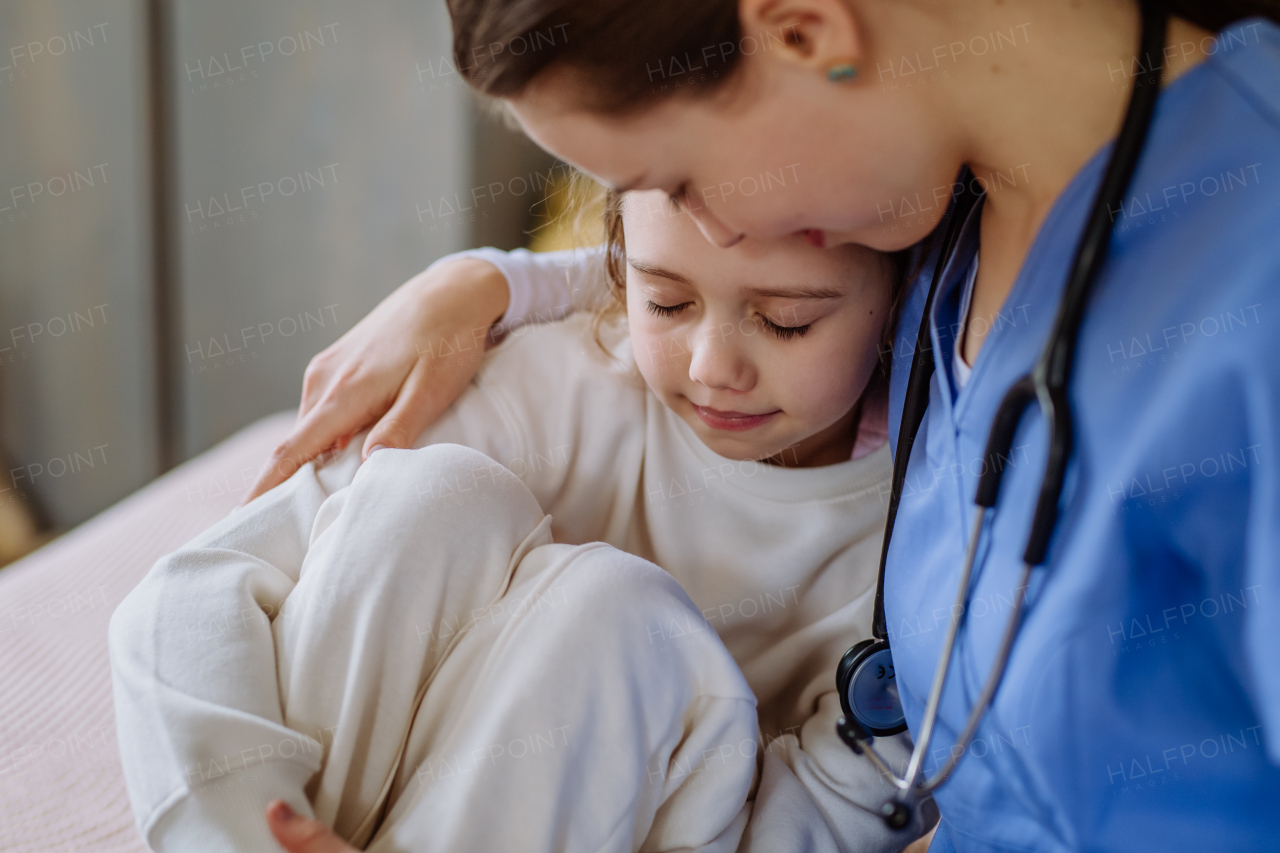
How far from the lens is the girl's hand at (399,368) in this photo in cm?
95

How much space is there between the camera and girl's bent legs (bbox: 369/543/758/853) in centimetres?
66

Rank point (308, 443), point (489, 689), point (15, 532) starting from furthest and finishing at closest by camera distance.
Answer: point (15, 532) → point (308, 443) → point (489, 689)

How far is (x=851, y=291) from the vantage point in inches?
33.0

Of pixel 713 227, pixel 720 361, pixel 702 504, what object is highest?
pixel 713 227

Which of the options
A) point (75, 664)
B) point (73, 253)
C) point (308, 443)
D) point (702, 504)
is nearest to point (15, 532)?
point (73, 253)

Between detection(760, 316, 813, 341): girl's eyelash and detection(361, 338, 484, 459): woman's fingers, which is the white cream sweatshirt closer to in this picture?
detection(361, 338, 484, 459): woman's fingers

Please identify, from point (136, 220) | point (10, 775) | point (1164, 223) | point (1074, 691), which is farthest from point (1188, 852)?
point (136, 220)

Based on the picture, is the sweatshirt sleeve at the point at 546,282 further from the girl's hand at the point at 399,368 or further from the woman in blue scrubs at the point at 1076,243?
the woman in blue scrubs at the point at 1076,243

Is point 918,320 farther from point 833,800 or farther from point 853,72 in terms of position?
point 833,800

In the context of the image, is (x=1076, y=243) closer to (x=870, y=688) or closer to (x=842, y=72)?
(x=842, y=72)

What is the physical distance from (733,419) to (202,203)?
2.12 meters

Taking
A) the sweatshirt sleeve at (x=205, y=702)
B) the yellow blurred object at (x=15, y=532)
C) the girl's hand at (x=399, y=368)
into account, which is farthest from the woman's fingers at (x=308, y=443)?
the yellow blurred object at (x=15, y=532)

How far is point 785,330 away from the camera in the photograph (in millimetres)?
844

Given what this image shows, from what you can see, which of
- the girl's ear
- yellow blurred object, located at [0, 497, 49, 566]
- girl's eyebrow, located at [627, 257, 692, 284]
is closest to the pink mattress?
girl's eyebrow, located at [627, 257, 692, 284]
